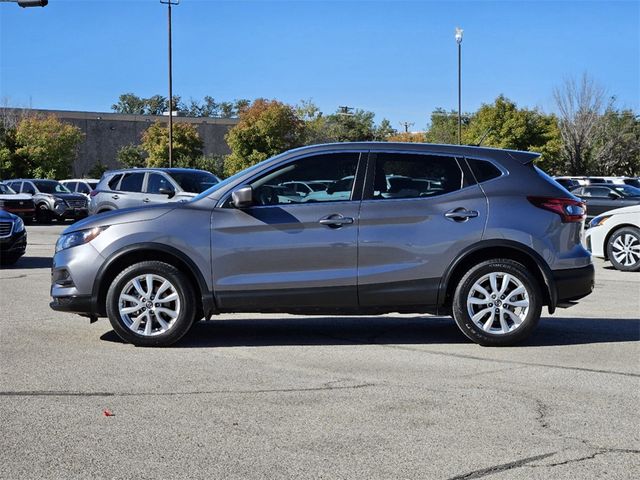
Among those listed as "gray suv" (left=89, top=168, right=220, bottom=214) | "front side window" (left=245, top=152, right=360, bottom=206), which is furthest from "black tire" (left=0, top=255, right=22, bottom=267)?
"front side window" (left=245, top=152, right=360, bottom=206)

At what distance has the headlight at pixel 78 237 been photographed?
7.97 metres

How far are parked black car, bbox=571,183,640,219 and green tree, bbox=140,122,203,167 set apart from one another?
3518 cm

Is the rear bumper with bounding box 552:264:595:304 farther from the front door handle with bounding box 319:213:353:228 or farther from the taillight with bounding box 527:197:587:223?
the front door handle with bounding box 319:213:353:228

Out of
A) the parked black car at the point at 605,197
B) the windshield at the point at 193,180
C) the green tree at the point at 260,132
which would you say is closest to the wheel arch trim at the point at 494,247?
the windshield at the point at 193,180

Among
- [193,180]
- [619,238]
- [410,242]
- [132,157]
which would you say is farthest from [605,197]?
[132,157]

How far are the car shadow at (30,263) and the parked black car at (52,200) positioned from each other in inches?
641

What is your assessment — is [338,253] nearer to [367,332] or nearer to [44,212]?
[367,332]

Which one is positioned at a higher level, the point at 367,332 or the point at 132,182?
the point at 132,182

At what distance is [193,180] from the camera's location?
21375mm

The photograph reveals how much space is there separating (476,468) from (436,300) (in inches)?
133

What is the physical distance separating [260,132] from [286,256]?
50163mm

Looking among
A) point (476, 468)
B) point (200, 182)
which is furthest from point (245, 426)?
point (200, 182)

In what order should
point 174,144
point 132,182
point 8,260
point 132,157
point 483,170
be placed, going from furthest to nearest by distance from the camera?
point 132,157 → point 174,144 → point 132,182 → point 8,260 → point 483,170

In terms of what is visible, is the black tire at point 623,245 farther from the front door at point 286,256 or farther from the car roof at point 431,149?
the front door at point 286,256
